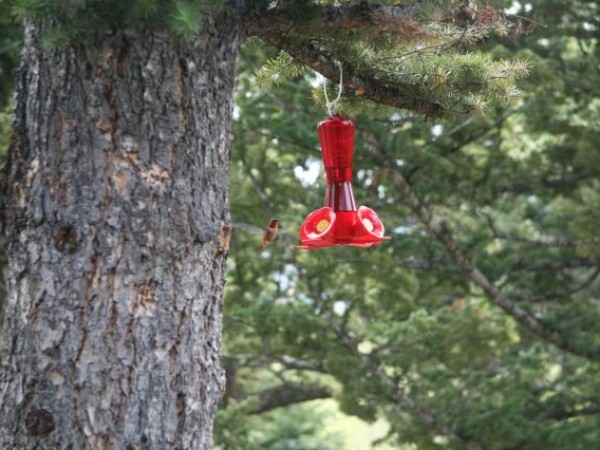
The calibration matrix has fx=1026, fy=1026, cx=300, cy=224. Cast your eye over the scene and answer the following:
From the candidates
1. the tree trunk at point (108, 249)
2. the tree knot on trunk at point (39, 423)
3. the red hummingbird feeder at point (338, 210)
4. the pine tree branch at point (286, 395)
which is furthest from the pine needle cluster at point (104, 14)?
the pine tree branch at point (286, 395)

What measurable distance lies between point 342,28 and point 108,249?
3.09 ft

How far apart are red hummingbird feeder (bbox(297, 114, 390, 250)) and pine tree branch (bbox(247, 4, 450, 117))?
0.50ft

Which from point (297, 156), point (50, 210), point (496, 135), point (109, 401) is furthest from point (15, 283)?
point (496, 135)

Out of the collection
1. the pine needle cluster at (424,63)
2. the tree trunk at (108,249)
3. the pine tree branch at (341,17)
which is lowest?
the tree trunk at (108,249)

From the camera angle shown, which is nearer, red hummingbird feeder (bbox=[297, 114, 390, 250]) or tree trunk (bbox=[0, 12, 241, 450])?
tree trunk (bbox=[0, 12, 241, 450])

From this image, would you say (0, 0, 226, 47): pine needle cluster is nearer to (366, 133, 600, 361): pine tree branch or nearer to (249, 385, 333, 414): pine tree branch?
(366, 133, 600, 361): pine tree branch

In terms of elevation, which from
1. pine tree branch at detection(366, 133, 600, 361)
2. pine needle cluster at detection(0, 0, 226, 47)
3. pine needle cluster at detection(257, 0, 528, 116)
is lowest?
pine needle cluster at detection(0, 0, 226, 47)

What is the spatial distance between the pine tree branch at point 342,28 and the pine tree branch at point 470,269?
147 inches

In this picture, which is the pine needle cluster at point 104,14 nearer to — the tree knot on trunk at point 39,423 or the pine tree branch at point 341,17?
the pine tree branch at point 341,17

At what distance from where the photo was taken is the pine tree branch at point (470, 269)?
25.1 feet

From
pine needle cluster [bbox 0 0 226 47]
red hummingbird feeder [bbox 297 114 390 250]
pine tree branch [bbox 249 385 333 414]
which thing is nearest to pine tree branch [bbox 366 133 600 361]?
red hummingbird feeder [bbox 297 114 390 250]

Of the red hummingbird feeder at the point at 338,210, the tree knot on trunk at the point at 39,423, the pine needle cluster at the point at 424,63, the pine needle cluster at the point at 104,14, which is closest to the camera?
the pine needle cluster at the point at 104,14

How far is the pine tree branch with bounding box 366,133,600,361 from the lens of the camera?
25.1 feet

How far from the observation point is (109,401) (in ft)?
9.07
